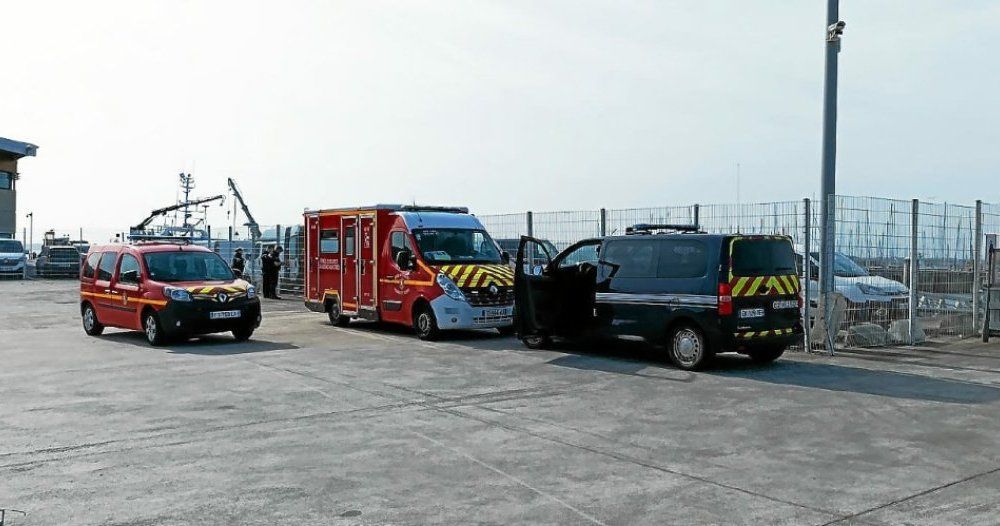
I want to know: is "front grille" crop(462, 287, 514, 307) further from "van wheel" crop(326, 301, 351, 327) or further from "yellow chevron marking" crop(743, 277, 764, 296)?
"yellow chevron marking" crop(743, 277, 764, 296)

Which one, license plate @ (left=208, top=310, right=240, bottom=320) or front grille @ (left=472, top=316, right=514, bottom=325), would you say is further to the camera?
front grille @ (left=472, top=316, right=514, bottom=325)

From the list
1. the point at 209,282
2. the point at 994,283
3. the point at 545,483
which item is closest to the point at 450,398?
the point at 545,483

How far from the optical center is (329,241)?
1778 cm

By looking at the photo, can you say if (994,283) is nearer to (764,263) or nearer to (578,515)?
(764,263)

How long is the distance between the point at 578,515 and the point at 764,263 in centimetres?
709

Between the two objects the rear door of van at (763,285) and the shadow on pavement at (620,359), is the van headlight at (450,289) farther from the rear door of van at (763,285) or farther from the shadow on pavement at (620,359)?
the rear door of van at (763,285)

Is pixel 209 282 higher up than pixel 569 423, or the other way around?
pixel 209 282

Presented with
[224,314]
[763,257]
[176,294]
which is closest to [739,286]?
[763,257]

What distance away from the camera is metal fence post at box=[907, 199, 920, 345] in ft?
47.8

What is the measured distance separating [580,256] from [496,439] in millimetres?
6837

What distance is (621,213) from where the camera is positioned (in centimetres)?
1587

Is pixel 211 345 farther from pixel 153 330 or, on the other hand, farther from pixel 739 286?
pixel 739 286

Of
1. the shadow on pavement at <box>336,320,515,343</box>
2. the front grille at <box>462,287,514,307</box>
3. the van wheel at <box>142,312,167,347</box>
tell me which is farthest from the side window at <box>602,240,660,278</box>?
the van wheel at <box>142,312,167,347</box>

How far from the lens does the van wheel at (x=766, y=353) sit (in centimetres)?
1216
